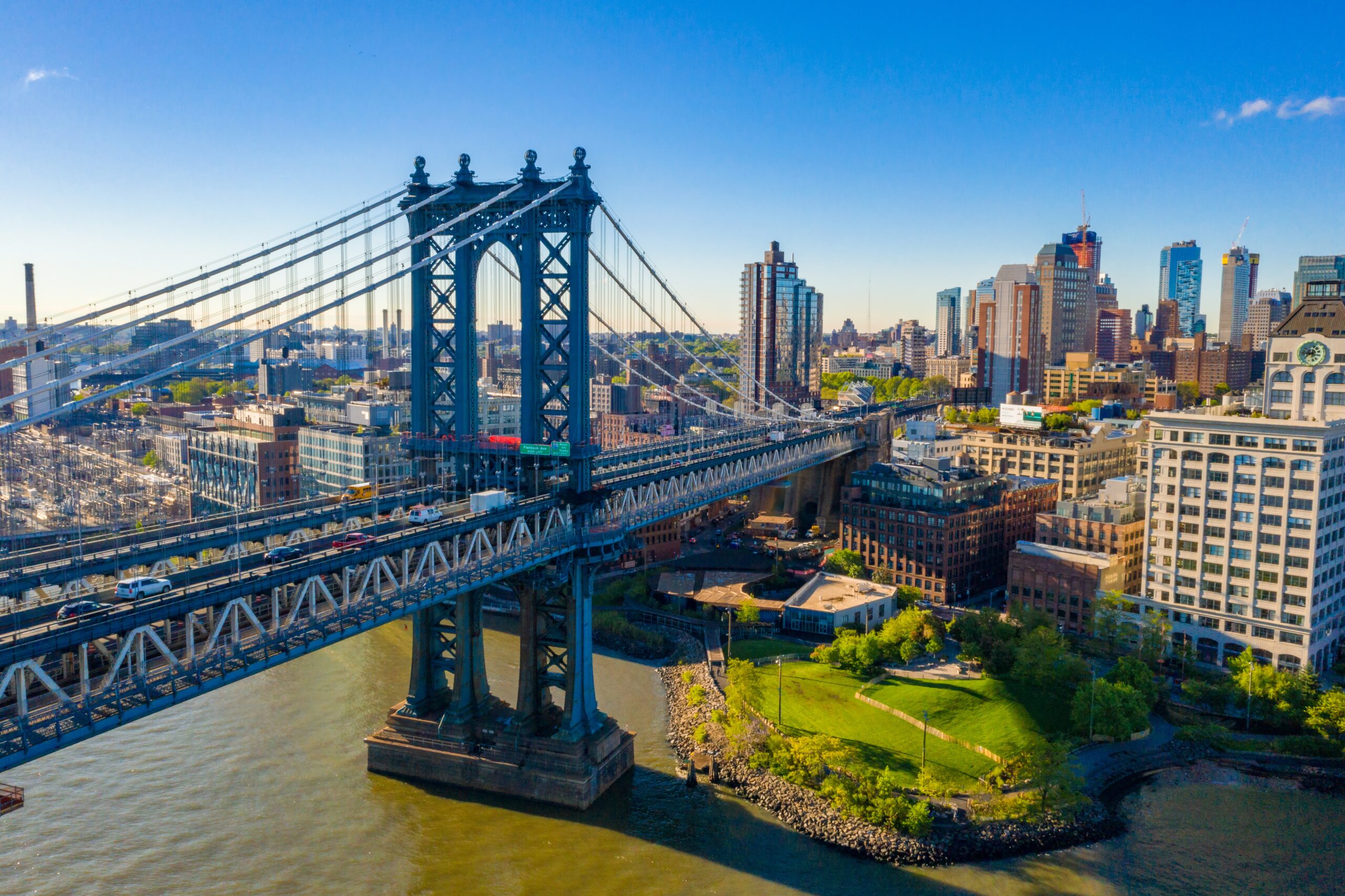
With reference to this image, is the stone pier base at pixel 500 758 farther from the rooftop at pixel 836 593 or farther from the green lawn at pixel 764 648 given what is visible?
the rooftop at pixel 836 593

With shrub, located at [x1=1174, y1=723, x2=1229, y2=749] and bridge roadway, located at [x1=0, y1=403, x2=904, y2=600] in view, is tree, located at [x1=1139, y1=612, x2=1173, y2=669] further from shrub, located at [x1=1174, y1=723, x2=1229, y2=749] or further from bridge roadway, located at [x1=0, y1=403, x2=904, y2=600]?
bridge roadway, located at [x1=0, y1=403, x2=904, y2=600]

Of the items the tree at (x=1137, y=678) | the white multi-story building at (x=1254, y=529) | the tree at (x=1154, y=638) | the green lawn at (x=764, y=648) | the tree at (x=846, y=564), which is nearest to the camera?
the tree at (x=1137, y=678)

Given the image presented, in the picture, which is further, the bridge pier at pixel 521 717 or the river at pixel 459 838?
the bridge pier at pixel 521 717

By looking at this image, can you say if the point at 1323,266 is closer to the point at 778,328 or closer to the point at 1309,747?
the point at 778,328

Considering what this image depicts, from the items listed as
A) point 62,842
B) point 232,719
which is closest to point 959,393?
point 232,719

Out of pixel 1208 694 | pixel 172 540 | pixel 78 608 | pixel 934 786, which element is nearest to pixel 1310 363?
pixel 1208 694

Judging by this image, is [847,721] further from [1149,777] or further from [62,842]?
[62,842]

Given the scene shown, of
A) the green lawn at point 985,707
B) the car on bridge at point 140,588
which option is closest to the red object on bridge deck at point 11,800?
the car on bridge at point 140,588
